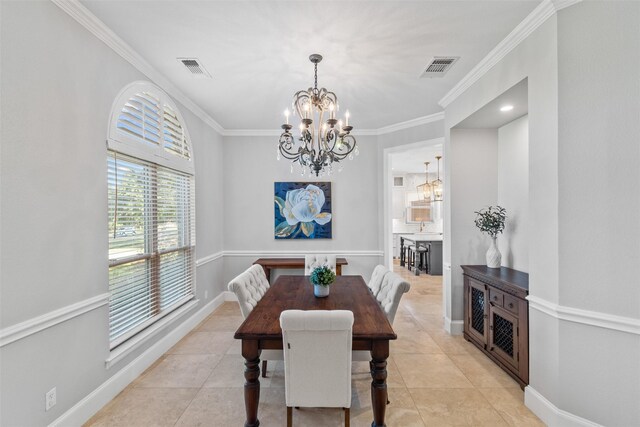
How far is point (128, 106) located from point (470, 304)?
407 centimetres

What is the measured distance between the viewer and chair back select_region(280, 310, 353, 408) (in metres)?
1.69

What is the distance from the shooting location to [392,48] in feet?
8.13

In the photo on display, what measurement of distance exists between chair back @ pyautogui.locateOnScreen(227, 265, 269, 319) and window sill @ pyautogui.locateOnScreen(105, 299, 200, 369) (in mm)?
1006

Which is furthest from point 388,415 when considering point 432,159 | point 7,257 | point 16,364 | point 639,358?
point 432,159

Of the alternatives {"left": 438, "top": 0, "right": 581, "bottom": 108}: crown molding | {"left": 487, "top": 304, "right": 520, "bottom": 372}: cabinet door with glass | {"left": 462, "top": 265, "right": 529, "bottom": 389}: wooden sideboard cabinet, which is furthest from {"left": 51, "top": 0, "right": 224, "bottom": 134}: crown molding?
{"left": 487, "top": 304, "right": 520, "bottom": 372}: cabinet door with glass

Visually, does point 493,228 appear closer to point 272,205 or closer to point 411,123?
point 411,123

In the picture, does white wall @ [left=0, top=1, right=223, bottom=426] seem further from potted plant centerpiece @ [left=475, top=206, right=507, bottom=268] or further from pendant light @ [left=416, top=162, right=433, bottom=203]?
pendant light @ [left=416, top=162, right=433, bottom=203]

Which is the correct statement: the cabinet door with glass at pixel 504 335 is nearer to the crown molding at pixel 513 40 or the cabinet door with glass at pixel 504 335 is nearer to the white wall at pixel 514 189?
the white wall at pixel 514 189

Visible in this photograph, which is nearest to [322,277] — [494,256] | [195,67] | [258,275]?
[258,275]

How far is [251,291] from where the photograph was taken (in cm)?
271

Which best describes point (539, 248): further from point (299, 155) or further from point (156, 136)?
point (156, 136)

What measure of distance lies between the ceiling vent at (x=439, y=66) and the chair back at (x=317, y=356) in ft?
7.99

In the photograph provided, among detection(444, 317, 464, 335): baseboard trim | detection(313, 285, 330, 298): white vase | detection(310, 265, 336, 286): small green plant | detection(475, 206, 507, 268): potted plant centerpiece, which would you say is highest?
detection(475, 206, 507, 268): potted plant centerpiece

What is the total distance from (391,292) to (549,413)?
1308mm
